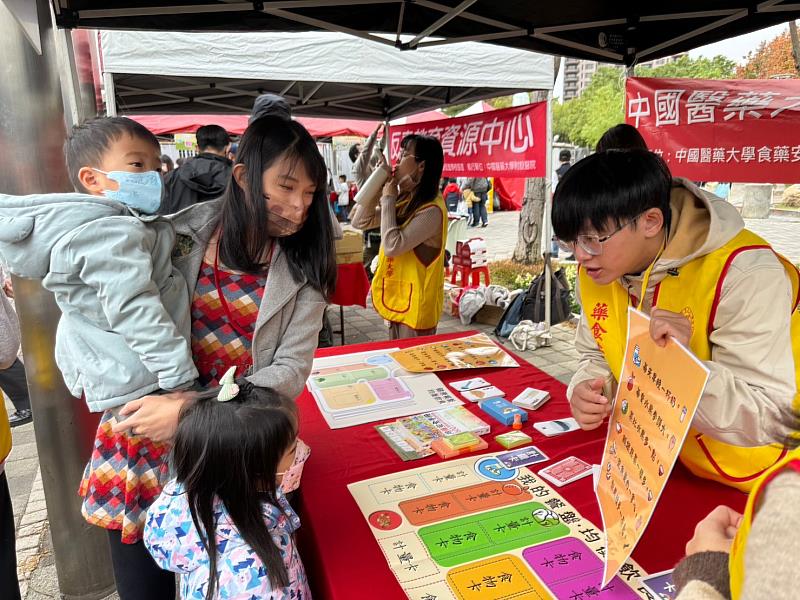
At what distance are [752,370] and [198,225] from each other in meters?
1.27

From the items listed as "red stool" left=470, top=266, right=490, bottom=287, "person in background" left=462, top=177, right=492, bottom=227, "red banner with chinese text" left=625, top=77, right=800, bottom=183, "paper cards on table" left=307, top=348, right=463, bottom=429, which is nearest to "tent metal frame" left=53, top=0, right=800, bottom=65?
"red banner with chinese text" left=625, top=77, right=800, bottom=183

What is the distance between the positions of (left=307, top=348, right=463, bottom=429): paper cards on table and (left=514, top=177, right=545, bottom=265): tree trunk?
597cm

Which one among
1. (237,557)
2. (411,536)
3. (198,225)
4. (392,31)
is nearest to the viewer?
(237,557)

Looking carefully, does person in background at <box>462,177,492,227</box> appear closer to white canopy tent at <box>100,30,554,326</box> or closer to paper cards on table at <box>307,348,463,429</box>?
white canopy tent at <box>100,30,554,326</box>

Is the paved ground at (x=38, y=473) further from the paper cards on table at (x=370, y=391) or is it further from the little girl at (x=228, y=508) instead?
the little girl at (x=228, y=508)

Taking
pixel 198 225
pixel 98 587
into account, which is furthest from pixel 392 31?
pixel 98 587

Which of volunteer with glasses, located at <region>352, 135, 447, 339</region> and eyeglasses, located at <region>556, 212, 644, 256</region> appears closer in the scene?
eyeglasses, located at <region>556, 212, 644, 256</region>

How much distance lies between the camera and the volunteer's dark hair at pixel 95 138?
3.99 ft

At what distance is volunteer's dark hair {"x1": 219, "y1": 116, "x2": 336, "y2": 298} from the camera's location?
3.87 feet

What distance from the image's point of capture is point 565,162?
11.7 m

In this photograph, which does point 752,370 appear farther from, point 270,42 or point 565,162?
point 565,162

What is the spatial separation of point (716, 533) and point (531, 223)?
24.6ft

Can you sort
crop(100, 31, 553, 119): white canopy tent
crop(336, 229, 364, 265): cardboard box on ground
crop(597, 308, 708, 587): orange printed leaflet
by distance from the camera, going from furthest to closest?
crop(336, 229, 364, 265): cardboard box on ground, crop(100, 31, 553, 119): white canopy tent, crop(597, 308, 708, 587): orange printed leaflet

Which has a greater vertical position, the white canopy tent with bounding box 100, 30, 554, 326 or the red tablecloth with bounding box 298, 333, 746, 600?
the white canopy tent with bounding box 100, 30, 554, 326
